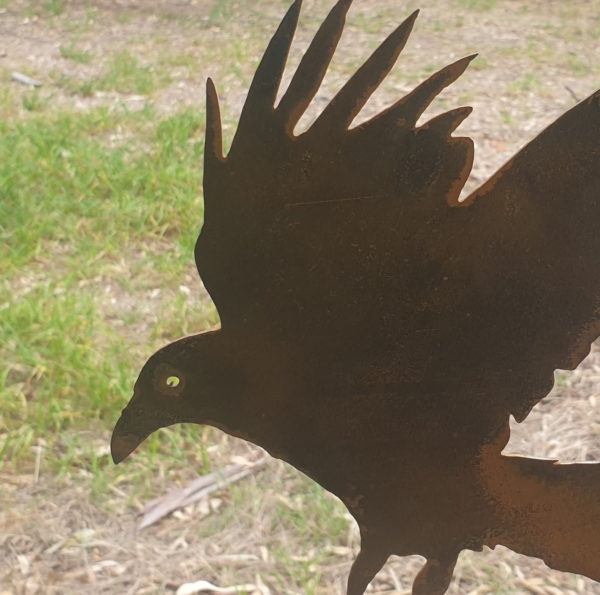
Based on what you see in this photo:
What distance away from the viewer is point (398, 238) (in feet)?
2.52

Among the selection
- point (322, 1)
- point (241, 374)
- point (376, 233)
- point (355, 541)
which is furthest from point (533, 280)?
point (322, 1)

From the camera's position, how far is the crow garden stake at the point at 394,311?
736mm

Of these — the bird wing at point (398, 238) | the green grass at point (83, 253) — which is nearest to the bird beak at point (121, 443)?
the bird wing at point (398, 238)

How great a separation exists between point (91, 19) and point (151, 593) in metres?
3.93

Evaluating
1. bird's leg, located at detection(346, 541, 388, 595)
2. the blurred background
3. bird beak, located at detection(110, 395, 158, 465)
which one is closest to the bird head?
bird beak, located at detection(110, 395, 158, 465)

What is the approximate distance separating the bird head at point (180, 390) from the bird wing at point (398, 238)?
5 centimetres

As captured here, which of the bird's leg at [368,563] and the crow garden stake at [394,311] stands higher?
the crow garden stake at [394,311]

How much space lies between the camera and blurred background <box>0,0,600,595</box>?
146 cm

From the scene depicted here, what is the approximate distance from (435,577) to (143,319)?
1.28 meters

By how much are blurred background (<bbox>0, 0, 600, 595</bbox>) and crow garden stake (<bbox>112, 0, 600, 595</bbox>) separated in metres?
0.59

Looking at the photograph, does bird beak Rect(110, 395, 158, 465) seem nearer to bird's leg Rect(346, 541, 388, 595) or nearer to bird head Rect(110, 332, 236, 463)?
bird head Rect(110, 332, 236, 463)

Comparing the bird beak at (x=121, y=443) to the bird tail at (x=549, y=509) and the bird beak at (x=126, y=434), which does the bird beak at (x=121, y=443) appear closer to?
the bird beak at (x=126, y=434)

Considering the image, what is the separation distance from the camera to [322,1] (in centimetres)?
497

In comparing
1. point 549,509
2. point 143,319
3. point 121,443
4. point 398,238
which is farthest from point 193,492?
point 398,238
